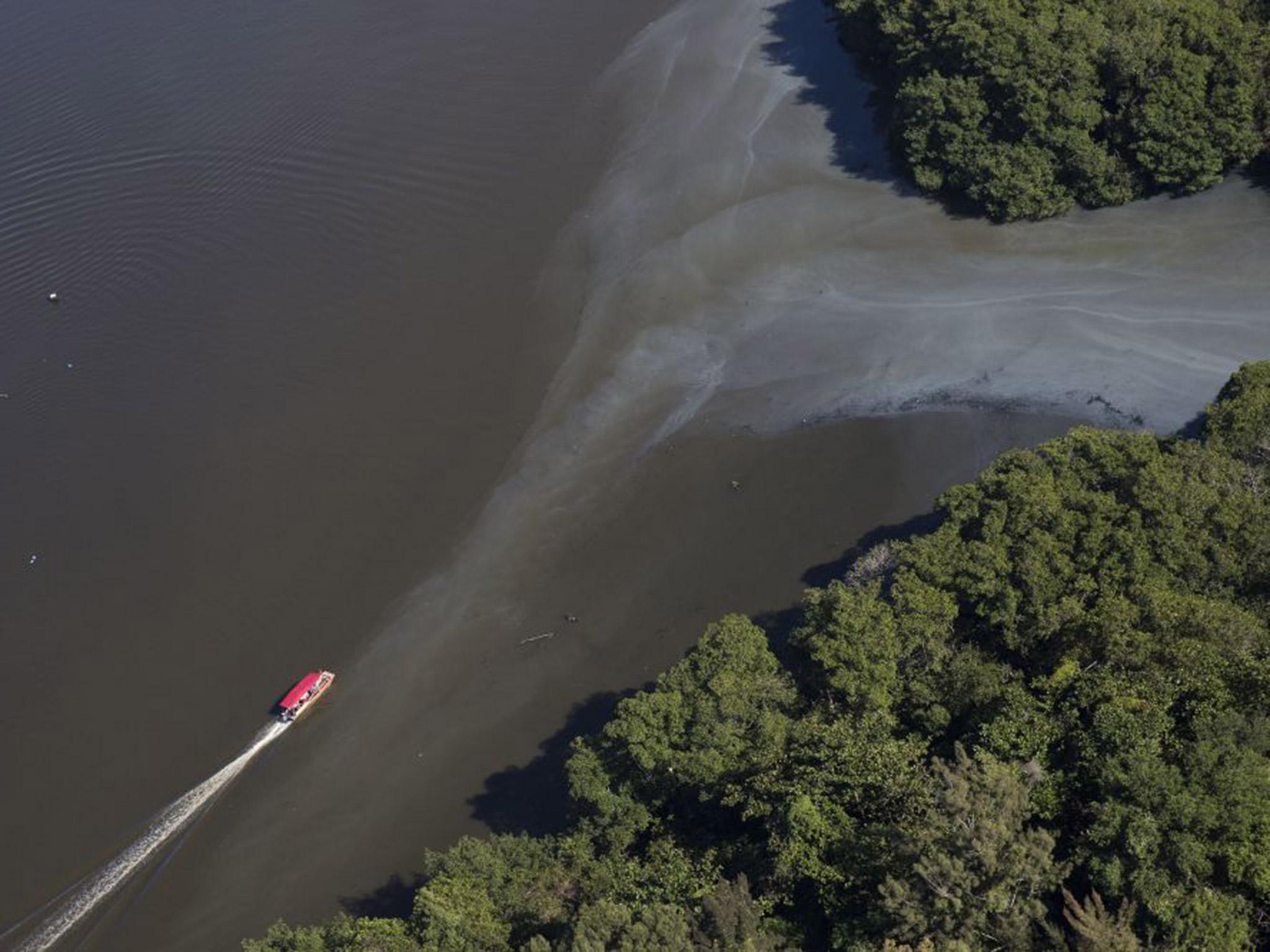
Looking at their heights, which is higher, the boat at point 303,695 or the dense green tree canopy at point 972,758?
the boat at point 303,695

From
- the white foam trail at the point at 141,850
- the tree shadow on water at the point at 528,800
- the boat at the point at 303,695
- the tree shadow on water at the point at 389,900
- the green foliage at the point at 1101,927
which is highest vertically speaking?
the boat at the point at 303,695

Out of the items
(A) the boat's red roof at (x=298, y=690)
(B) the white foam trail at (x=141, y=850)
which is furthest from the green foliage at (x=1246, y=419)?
(B) the white foam trail at (x=141, y=850)

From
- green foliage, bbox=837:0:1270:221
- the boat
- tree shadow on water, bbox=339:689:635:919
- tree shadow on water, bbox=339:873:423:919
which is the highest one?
green foliage, bbox=837:0:1270:221

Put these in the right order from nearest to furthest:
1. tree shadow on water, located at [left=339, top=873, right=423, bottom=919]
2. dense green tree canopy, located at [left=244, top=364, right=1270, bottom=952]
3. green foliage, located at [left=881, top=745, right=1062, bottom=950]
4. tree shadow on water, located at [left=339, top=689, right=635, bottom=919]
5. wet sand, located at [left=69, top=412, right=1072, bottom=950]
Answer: green foliage, located at [left=881, top=745, right=1062, bottom=950]
dense green tree canopy, located at [left=244, top=364, right=1270, bottom=952]
tree shadow on water, located at [left=339, top=873, right=423, bottom=919]
tree shadow on water, located at [left=339, top=689, right=635, bottom=919]
wet sand, located at [left=69, top=412, right=1072, bottom=950]

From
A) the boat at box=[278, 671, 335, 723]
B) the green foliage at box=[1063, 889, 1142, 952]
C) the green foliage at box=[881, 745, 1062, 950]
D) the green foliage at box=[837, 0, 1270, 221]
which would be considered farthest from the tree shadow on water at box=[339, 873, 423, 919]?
the green foliage at box=[837, 0, 1270, 221]

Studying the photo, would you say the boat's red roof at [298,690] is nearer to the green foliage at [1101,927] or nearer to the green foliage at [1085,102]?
the green foliage at [1101,927]

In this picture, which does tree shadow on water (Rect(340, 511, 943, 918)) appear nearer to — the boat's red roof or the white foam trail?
the white foam trail

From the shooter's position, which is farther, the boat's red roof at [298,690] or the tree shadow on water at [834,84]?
the tree shadow on water at [834,84]

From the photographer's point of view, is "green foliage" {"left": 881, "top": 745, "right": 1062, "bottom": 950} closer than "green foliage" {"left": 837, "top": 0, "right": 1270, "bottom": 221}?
Yes
